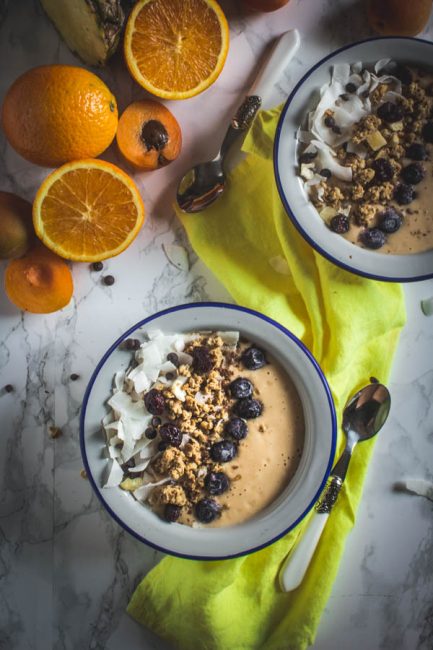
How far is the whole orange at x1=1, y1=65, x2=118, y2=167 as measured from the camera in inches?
60.8

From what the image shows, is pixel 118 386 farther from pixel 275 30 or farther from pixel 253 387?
pixel 275 30

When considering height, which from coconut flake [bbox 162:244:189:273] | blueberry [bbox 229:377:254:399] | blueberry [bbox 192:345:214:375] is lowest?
blueberry [bbox 229:377:254:399]

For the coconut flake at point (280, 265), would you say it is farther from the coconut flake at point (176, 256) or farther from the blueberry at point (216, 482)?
the blueberry at point (216, 482)

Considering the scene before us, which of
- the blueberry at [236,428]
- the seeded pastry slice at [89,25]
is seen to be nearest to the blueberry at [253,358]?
the blueberry at [236,428]

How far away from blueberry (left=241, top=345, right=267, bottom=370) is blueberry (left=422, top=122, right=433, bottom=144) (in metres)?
0.72

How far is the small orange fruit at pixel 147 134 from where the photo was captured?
1.67m

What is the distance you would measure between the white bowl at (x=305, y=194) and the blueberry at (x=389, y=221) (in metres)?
0.07

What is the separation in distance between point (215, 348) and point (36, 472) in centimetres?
66

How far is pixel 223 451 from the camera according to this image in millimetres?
1507

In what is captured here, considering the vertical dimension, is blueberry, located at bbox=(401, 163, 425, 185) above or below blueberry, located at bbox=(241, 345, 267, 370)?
above

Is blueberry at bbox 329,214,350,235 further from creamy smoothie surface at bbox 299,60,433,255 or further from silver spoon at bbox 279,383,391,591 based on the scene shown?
silver spoon at bbox 279,383,391,591

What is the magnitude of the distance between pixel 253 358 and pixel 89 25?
943 millimetres

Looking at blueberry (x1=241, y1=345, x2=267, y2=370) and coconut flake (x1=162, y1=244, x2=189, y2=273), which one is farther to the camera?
coconut flake (x1=162, y1=244, x2=189, y2=273)

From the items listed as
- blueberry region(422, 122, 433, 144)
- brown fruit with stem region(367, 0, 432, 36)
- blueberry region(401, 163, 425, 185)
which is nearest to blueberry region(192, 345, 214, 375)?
blueberry region(401, 163, 425, 185)
